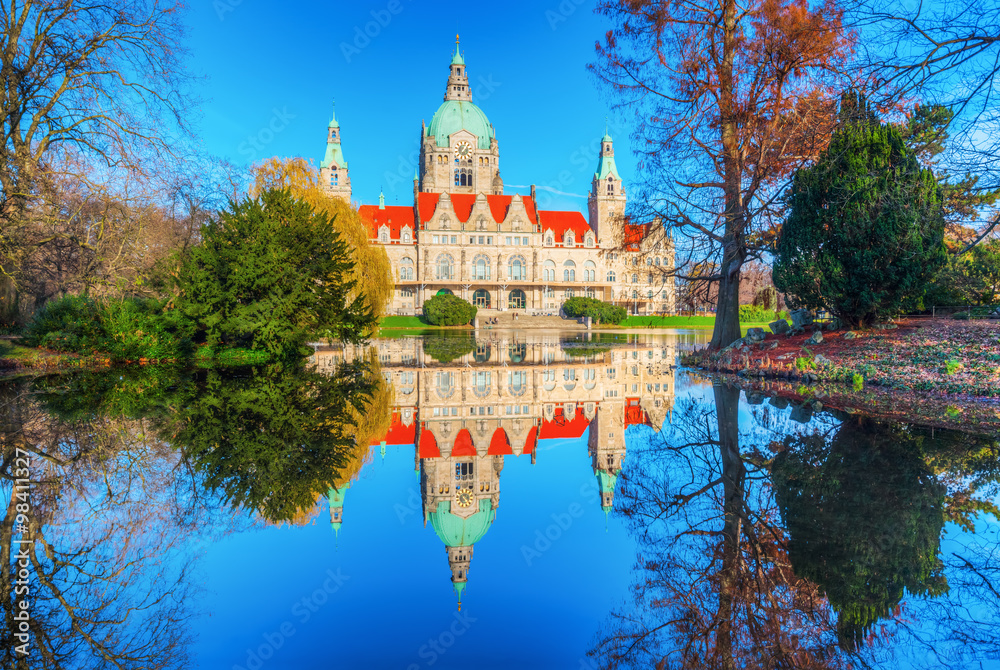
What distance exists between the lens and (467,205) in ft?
197

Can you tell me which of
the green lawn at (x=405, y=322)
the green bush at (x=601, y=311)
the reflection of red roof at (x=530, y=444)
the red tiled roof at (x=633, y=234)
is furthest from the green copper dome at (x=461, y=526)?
the green bush at (x=601, y=311)

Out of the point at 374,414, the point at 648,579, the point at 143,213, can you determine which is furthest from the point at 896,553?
the point at 143,213

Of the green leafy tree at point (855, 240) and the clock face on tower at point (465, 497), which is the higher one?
the green leafy tree at point (855, 240)

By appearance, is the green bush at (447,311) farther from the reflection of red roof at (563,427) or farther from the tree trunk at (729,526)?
the tree trunk at (729,526)

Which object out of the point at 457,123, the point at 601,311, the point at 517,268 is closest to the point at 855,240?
the point at 601,311

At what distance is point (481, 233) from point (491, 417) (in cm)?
5299

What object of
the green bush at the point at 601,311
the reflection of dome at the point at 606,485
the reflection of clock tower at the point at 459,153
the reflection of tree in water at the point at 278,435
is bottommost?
the reflection of dome at the point at 606,485

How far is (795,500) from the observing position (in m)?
4.09

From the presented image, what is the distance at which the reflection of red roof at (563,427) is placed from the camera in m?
6.89

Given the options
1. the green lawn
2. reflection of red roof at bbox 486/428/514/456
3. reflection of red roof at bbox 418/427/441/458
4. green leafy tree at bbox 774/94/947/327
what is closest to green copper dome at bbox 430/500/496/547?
reflection of red roof at bbox 418/427/441/458

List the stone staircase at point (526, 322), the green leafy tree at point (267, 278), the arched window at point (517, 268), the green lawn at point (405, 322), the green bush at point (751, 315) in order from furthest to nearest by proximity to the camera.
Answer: the arched window at point (517, 268), the green bush at point (751, 315), the stone staircase at point (526, 322), the green lawn at point (405, 322), the green leafy tree at point (267, 278)

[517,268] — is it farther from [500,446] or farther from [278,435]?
[278,435]

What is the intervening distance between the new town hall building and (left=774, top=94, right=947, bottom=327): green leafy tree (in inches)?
1674

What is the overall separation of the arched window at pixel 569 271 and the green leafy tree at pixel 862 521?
189ft
